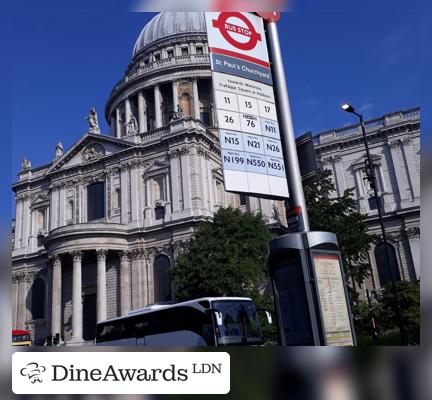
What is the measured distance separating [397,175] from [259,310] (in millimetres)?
8471

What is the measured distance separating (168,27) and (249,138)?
216 feet

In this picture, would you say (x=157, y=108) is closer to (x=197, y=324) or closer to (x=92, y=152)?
(x=92, y=152)

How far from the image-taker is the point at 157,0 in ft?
36.6

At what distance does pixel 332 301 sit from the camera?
28.8 ft

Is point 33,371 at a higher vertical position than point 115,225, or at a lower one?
lower

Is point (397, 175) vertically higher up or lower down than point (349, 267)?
higher up

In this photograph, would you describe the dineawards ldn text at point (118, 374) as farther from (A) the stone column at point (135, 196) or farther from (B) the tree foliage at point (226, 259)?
(A) the stone column at point (135, 196)

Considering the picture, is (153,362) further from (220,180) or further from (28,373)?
(220,180)

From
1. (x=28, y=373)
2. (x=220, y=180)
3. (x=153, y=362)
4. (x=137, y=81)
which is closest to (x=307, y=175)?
(x=153, y=362)

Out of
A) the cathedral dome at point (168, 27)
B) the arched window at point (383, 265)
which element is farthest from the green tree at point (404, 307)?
the cathedral dome at point (168, 27)

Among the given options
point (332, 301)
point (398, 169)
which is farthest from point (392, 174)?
point (332, 301)

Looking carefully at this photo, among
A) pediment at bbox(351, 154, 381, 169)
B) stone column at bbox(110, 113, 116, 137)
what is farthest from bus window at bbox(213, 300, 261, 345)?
stone column at bbox(110, 113, 116, 137)

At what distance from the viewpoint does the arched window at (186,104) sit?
61.8 metres

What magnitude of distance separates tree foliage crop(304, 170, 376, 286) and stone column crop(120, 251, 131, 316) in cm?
2146
